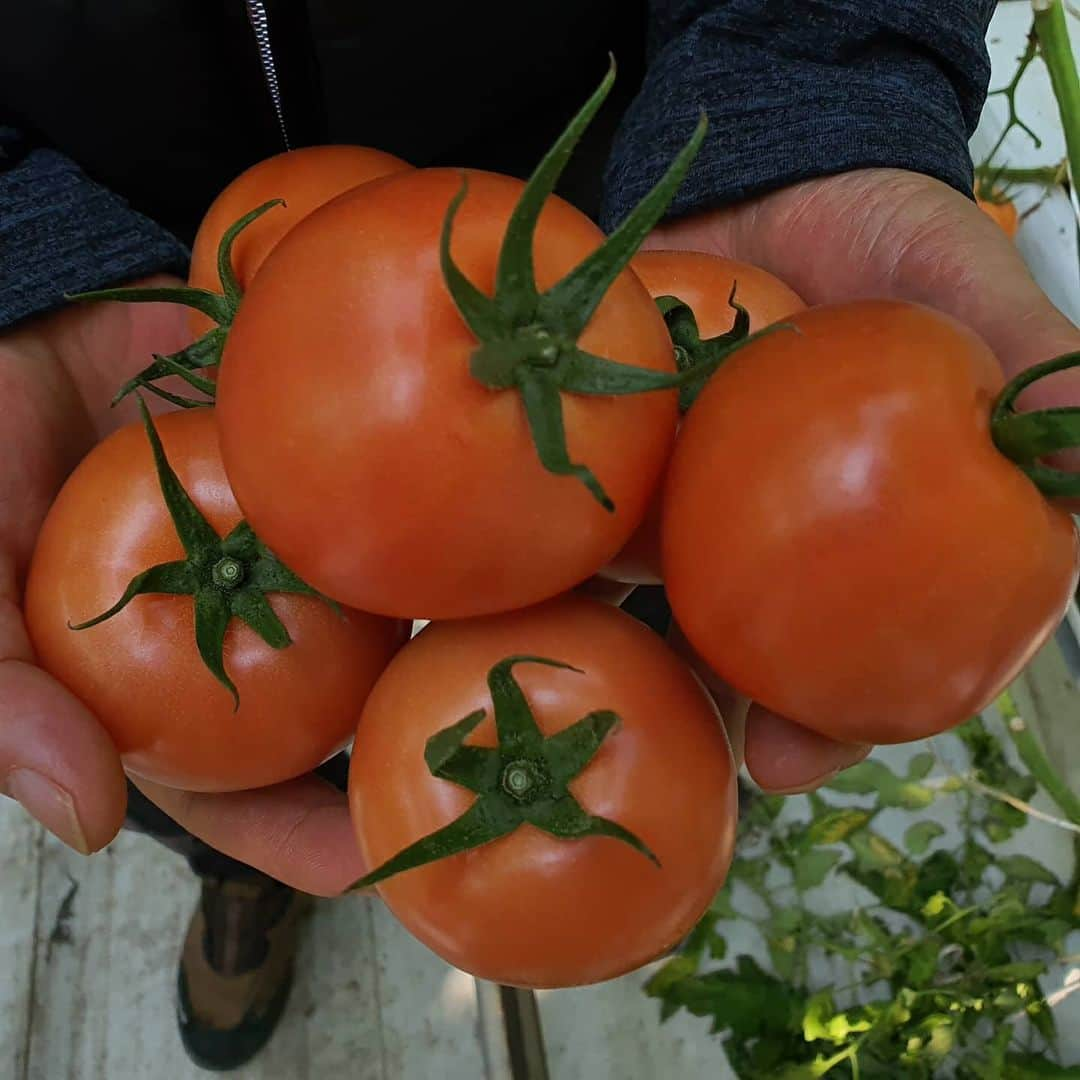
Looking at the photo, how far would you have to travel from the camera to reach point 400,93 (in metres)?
0.82

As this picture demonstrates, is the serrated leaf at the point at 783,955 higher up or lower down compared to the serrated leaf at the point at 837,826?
lower down

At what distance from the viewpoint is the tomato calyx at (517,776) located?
0.45 meters

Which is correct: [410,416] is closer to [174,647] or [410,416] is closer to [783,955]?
[174,647]

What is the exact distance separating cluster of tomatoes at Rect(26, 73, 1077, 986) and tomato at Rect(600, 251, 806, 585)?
1 centimetres

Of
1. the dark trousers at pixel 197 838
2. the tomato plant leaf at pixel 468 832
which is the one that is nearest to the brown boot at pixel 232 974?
the dark trousers at pixel 197 838

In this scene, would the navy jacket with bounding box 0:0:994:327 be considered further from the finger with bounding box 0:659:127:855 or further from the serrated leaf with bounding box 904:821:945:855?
the serrated leaf with bounding box 904:821:945:855

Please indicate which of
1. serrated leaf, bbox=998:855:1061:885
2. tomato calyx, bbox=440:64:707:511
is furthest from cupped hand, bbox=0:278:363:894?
serrated leaf, bbox=998:855:1061:885

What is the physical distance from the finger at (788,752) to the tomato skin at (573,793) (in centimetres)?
7

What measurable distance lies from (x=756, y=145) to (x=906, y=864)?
2.65 ft

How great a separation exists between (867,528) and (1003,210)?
3.58 ft

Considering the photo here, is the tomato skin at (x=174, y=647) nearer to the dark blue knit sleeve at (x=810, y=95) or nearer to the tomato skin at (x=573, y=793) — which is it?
the tomato skin at (x=573, y=793)

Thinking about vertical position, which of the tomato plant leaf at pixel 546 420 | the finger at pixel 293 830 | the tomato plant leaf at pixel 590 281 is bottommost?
the finger at pixel 293 830

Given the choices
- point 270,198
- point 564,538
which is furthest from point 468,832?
point 270,198

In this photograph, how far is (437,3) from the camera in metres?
0.76
